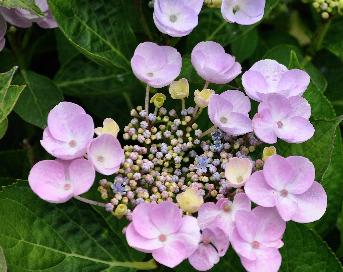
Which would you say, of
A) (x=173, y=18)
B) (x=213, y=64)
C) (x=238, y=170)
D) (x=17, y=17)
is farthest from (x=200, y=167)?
(x=17, y=17)

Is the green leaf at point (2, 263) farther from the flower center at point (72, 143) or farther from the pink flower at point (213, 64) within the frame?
the pink flower at point (213, 64)

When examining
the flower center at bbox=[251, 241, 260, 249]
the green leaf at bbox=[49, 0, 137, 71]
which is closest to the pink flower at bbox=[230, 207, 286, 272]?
the flower center at bbox=[251, 241, 260, 249]

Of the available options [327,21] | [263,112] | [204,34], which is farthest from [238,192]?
[327,21]

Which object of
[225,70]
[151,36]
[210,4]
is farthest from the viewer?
[151,36]

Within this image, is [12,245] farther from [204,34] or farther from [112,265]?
[204,34]

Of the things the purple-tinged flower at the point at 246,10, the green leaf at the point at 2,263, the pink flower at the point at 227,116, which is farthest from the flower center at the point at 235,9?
the green leaf at the point at 2,263

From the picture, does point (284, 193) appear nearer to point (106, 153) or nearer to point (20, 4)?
point (106, 153)

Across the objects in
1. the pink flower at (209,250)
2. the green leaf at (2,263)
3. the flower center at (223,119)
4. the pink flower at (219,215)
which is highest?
the flower center at (223,119)
